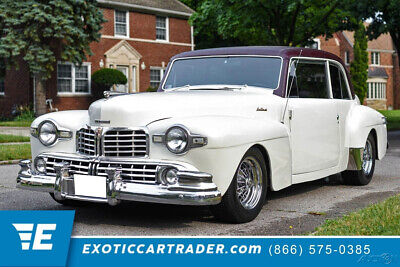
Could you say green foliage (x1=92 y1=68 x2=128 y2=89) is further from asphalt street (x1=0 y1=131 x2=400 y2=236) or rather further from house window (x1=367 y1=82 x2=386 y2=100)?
house window (x1=367 y1=82 x2=386 y2=100)

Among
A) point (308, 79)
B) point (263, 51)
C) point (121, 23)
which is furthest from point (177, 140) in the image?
point (121, 23)

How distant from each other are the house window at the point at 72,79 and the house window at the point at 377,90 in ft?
114

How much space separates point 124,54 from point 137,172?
24604 millimetres

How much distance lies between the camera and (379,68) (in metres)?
57.2

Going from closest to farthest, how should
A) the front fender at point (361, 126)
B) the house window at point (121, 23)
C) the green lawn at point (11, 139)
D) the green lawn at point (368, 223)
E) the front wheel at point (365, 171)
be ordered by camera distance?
1. the green lawn at point (368, 223)
2. the front fender at point (361, 126)
3. the front wheel at point (365, 171)
4. the green lawn at point (11, 139)
5. the house window at point (121, 23)

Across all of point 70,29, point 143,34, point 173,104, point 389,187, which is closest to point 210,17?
point 143,34

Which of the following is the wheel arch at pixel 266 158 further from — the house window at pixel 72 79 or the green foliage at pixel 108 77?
the green foliage at pixel 108 77

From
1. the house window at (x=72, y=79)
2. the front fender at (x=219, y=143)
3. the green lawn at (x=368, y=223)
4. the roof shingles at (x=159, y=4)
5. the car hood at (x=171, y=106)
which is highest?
the roof shingles at (x=159, y=4)

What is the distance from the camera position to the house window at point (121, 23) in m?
29.2

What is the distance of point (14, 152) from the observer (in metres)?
12.3

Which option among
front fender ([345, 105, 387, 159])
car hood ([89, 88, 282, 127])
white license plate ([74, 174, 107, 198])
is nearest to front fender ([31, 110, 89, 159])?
car hood ([89, 88, 282, 127])

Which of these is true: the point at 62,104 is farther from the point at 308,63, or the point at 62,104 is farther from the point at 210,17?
the point at 308,63

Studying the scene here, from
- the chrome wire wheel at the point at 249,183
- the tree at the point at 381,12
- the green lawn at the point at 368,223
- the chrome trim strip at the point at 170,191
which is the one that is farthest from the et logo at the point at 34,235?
the tree at the point at 381,12

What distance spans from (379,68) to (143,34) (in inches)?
1324
